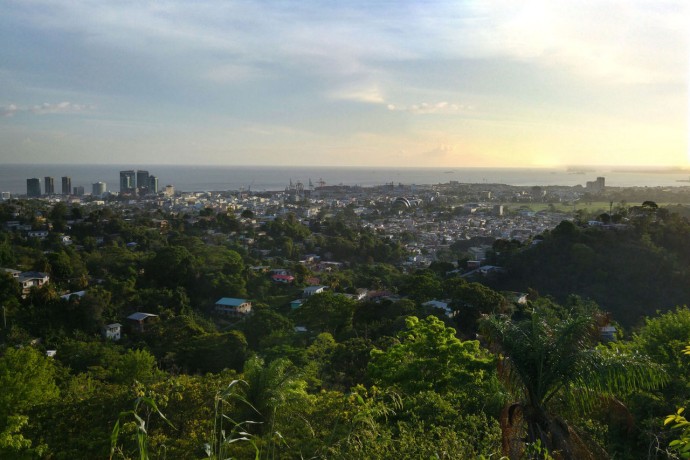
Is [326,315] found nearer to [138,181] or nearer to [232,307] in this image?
[232,307]

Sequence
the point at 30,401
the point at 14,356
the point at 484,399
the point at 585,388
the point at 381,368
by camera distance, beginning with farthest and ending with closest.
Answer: the point at 14,356 → the point at 381,368 → the point at 30,401 → the point at 484,399 → the point at 585,388

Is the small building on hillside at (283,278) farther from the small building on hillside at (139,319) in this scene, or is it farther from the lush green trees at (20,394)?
the lush green trees at (20,394)

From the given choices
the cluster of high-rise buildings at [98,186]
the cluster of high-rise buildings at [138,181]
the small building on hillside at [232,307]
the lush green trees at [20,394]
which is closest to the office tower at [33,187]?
the cluster of high-rise buildings at [98,186]

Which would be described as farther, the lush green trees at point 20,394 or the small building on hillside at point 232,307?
the small building on hillside at point 232,307

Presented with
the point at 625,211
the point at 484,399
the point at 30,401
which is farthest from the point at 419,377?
the point at 625,211

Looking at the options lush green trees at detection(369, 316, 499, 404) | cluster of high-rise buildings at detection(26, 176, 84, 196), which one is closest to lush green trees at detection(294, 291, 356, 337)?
lush green trees at detection(369, 316, 499, 404)

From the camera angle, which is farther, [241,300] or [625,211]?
[625,211]

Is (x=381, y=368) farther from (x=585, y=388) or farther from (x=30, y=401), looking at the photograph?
(x=30, y=401)
